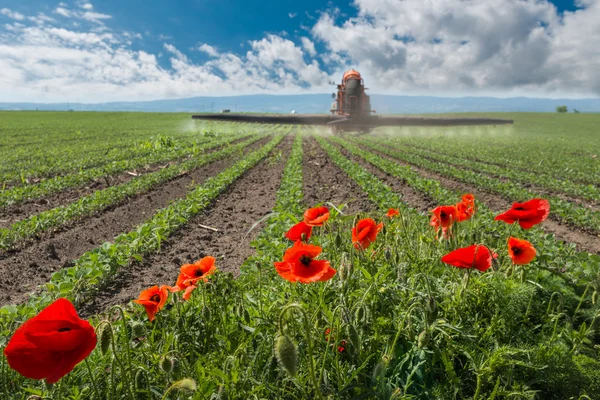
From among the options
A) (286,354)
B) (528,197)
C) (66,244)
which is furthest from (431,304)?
(528,197)

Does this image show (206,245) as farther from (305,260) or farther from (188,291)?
(305,260)

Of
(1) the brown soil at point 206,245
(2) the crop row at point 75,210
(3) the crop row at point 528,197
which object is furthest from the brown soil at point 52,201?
(3) the crop row at point 528,197

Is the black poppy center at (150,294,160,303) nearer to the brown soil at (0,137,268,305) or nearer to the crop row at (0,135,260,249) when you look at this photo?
the brown soil at (0,137,268,305)

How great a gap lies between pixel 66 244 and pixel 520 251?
584 centimetres

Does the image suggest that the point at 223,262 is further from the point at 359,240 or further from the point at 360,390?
the point at 360,390

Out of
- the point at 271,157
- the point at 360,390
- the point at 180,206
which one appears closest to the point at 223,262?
the point at 180,206

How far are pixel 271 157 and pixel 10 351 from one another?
1432 centimetres

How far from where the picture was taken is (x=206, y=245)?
5.45m

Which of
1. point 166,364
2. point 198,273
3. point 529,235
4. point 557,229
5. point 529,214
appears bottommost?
point 557,229

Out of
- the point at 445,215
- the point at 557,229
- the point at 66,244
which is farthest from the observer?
the point at 557,229

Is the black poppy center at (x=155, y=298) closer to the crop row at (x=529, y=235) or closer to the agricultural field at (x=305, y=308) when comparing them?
the agricultural field at (x=305, y=308)

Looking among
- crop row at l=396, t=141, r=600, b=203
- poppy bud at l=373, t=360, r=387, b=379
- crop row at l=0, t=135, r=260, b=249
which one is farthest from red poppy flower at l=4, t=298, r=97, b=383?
crop row at l=396, t=141, r=600, b=203

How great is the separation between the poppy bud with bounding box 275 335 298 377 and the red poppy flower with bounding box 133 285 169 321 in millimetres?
828

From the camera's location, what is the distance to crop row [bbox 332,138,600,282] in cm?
282
